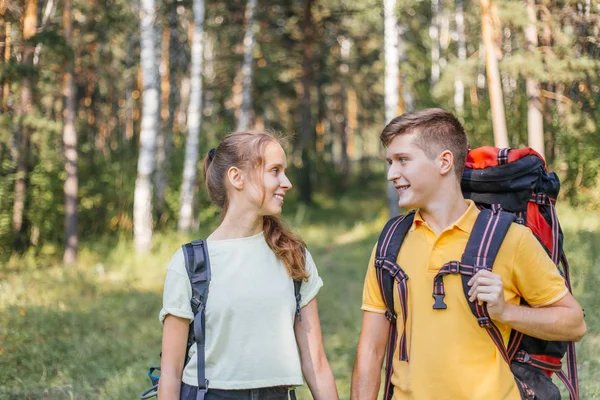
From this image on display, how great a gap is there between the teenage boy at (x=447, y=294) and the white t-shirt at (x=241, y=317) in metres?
0.31

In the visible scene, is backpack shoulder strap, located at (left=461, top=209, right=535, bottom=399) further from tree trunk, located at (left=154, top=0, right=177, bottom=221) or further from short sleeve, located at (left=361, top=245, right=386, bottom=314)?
tree trunk, located at (left=154, top=0, right=177, bottom=221)

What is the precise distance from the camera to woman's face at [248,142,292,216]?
9.17 feet

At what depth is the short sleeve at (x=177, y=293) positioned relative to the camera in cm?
256

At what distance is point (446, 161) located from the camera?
2.58 metres

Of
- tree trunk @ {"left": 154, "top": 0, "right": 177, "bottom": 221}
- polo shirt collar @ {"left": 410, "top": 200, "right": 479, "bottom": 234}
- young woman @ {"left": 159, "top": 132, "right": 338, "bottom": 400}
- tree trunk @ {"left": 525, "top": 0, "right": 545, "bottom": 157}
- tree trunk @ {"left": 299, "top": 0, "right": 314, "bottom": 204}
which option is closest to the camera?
polo shirt collar @ {"left": 410, "top": 200, "right": 479, "bottom": 234}

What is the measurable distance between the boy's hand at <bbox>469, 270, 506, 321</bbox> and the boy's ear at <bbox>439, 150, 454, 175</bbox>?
45cm

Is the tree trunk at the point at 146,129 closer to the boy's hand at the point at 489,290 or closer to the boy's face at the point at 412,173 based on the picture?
the boy's face at the point at 412,173

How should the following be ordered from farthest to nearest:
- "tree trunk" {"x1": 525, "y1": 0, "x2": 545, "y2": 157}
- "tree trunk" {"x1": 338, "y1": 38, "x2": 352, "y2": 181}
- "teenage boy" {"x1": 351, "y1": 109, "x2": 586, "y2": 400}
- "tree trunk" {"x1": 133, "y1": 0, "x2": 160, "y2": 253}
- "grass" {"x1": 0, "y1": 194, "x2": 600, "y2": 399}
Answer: "tree trunk" {"x1": 338, "y1": 38, "x2": 352, "y2": 181} → "tree trunk" {"x1": 525, "y1": 0, "x2": 545, "y2": 157} → "tree trunk" {"x1": 133, "y1": 0, "x2": 160, "y2": 253} → "grass" {"x1": 0, "y1": 194, "x2": 600, "y2": 399} → "teenage boy" {"x1": 351, "y1": 109, "x2": 586, "y2": 400}

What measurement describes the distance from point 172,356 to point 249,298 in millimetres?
359

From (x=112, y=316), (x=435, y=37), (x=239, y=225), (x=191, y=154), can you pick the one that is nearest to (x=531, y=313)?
(x=239, y=225)

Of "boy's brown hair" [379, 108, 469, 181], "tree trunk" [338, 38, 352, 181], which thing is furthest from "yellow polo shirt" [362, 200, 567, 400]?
"tree trunk" [338, 38, 352, 181]

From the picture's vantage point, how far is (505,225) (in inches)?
94.1

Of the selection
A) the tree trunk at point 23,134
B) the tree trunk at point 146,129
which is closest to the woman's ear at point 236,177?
the tree trunk at point 23,134

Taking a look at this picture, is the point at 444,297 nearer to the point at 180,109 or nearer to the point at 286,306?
the point at 286,306
